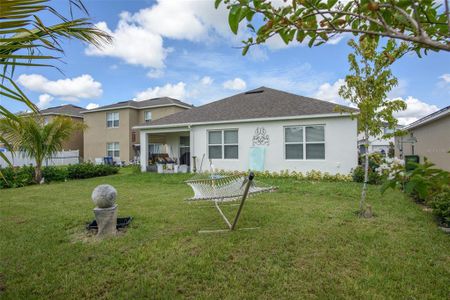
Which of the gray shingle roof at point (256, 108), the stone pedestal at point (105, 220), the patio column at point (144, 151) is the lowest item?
the stone pedestal at point (105, 220)

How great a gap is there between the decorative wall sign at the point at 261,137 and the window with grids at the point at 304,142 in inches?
36.0

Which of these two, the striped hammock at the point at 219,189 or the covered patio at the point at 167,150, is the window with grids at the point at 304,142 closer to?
the covered patio at the point at 167,150

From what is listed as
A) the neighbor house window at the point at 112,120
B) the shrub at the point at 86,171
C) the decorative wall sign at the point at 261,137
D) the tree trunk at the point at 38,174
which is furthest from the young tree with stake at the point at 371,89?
the neighbor house window at the point at 112,120

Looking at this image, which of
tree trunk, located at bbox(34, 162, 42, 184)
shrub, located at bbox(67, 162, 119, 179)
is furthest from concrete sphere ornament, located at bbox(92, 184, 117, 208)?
shrub, located at bbox(67, 162, 119, 179)

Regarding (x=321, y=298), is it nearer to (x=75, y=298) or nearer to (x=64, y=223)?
(x=75, y=298)

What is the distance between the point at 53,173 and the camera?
1315cm

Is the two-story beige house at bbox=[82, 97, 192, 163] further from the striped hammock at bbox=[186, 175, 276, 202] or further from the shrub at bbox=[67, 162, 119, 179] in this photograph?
the striped hammock at bbox=[186, 175, 276, 202]

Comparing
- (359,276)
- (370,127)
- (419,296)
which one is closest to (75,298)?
(359,276)

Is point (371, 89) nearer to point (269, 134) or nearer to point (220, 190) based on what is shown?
point (220, 190)

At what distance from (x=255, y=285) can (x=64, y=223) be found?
437 centimetres

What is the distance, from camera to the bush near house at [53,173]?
38.1 ft

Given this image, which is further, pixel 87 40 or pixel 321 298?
pixel 321 298

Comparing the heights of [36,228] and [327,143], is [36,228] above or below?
below

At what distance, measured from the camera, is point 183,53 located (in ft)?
54.0
